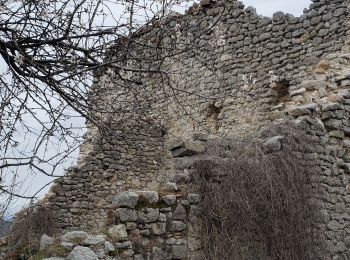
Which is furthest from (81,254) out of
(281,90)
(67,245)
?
(281,90)

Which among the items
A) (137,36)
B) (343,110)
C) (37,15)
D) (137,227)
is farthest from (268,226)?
(37,15)

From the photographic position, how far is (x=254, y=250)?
5.97 meters

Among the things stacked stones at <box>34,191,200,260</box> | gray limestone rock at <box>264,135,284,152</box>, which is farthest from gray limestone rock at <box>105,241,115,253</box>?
gray limestone rock at <box>264,135,284,152</box>

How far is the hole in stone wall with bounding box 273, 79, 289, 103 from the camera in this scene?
32.0 feet

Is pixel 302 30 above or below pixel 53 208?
above

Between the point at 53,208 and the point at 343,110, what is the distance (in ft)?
18.1

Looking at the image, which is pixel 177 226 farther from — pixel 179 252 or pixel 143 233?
pixel 143 233

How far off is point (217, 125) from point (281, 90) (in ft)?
4.72

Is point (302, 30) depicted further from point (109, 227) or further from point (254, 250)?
point (109, 227)

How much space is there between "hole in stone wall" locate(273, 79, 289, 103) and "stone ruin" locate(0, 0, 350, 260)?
0.02 m

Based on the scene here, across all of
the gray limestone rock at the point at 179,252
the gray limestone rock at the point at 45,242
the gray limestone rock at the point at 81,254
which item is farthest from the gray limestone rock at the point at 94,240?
the gray limestone rock at the point at 179,252

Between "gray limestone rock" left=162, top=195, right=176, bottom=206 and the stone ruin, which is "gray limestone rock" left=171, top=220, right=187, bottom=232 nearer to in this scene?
the stone ruin

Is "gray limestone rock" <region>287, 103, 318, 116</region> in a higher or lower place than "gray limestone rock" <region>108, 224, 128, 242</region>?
higher

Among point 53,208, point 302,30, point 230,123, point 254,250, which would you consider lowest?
point 254,250
